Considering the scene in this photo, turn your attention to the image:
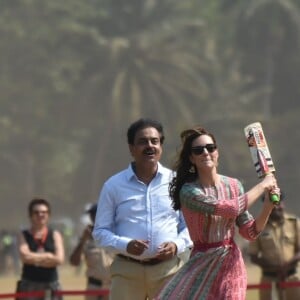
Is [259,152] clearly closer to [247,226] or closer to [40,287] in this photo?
[247,226]

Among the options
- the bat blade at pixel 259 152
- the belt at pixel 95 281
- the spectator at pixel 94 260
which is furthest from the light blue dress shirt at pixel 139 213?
the belt at pixel 95 281

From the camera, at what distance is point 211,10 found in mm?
67938

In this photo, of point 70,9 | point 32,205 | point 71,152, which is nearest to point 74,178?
point 71,152

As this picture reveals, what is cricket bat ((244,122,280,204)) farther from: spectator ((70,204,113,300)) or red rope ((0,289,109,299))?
spectator ((70,204,113,300))

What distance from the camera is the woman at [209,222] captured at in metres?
6.55

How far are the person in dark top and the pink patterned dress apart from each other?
12.9 feet

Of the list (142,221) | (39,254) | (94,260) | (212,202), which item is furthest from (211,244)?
(94,260)

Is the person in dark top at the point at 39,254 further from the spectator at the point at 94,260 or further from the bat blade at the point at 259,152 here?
the bat blade at the point at 259,152

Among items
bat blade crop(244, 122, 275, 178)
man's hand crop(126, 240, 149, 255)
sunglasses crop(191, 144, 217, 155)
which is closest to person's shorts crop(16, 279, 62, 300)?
man's hand crop(126, 240, 149, 255)

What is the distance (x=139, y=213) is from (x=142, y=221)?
0.17ft

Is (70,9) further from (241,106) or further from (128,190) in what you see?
(128,190)

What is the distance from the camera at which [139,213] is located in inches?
298

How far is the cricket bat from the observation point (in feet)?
21.1

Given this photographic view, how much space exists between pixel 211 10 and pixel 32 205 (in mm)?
57983
